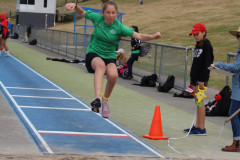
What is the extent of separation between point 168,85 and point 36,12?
61.1 metres

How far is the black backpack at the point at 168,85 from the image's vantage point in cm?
1608

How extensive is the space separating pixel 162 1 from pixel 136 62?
66.3 metres

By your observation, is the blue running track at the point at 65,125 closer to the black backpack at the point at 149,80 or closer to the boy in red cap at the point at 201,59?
the boy in red cap at the point at 201,59

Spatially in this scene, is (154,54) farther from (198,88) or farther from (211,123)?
(198,88)

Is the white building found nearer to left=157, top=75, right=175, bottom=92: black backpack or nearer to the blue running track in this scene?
left=157, top=75, right=175, bottom=92: black backpack

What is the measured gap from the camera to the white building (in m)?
73.9

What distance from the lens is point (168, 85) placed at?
16.1 metres

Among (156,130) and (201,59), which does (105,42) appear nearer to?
(156,130)

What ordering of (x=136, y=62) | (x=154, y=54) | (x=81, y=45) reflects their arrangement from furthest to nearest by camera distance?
(x=81, y=45), (x=136, y=62), (x=154, y=54)

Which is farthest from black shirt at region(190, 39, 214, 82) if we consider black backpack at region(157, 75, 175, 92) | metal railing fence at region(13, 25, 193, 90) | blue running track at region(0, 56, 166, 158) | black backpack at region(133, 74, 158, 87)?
black backpack at region(133, 74, 158, 87)

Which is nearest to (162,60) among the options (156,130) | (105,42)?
(156,130)

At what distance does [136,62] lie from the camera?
64.3 feet

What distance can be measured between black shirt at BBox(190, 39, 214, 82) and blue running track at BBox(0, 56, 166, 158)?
1.61 m

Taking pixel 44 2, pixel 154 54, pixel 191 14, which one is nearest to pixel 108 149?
pixel 154 54
